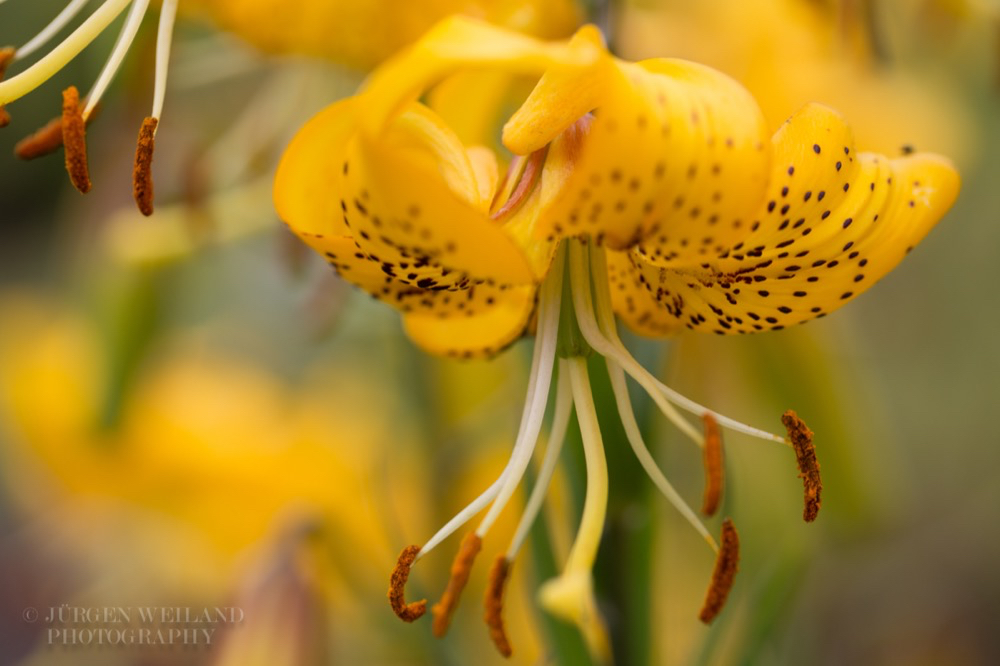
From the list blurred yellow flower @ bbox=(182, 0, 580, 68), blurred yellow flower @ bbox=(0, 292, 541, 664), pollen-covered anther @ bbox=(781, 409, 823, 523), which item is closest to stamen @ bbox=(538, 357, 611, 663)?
pollen-covered anther @ bbox=(781, 409, 823, 523)

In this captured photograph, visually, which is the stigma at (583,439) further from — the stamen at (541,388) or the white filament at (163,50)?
the white filament at (163,50)

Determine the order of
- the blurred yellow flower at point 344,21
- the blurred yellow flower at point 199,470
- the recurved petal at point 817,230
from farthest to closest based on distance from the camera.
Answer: the blurred yellow flower at point 199,470
the blurred yellow flower at point 344,21
the recurved petal at point 817,230

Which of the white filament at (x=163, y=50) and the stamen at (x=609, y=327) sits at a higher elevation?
the white filament at (x=163, y=50)

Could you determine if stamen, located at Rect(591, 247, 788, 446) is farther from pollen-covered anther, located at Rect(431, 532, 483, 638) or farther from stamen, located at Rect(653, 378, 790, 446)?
pollen-covered anther, located at Rect(431, 532, 483, 638)

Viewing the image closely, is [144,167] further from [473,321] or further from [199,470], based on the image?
[199,470]

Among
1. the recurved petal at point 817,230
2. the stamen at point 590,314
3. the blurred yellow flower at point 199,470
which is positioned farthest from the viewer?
the blurred yellow flower at point 199,470

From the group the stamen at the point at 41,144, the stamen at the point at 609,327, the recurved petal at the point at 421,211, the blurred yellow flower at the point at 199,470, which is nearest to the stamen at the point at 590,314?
the stamen at the point at 609,327

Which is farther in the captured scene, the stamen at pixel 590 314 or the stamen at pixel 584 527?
the stamen at pixel 590 314

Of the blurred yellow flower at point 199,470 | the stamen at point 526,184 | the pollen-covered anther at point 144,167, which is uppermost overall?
the stamen at point 526,184
